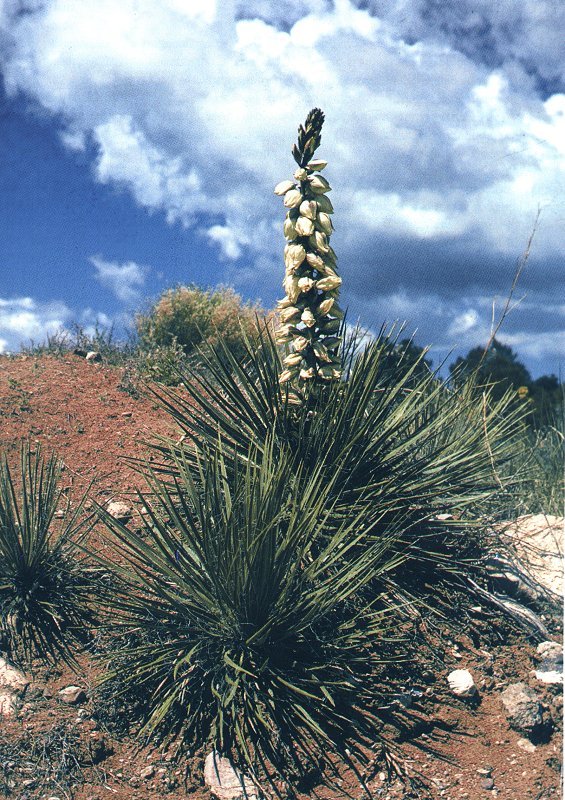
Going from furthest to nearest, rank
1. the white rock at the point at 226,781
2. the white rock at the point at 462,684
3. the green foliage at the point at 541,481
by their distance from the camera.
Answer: the green foliage at the point at 541,481
the white rock at the point at 462,684
the white rock at the point at 226,781

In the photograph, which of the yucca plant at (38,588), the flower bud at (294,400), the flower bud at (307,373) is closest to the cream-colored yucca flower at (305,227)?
the flower bud at (307,373)

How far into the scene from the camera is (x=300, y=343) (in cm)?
414

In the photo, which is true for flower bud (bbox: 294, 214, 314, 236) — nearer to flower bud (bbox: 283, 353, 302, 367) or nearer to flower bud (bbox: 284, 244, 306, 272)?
flower bud (bbox: 284, 244, 306, 272)

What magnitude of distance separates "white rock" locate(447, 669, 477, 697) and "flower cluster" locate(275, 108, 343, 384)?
5.55ft

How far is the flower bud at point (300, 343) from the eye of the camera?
414 cm

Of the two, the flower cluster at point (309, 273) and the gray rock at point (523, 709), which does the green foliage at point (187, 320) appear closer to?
the flower cluster at point (309, 273)

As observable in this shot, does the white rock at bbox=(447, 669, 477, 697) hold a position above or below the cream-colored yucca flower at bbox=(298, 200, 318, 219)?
below

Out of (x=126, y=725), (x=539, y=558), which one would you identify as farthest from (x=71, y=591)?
(x=539, y=558)

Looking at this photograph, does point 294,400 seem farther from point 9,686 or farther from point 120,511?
point 9,686

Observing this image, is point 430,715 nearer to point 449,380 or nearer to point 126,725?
point 126,725

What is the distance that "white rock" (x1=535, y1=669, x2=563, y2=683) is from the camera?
4281 millimetres

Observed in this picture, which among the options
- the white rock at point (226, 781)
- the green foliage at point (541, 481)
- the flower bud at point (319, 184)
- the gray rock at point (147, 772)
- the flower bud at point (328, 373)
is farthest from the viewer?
the green foliage at point (541, 481)

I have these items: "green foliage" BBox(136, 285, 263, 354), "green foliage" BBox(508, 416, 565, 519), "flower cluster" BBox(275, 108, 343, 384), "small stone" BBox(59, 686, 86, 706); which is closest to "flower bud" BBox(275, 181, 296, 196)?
"flower cluster" BBox(275, 108, 343, 384)

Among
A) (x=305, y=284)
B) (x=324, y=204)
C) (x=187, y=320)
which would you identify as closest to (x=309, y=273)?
(x=305, y=284)
